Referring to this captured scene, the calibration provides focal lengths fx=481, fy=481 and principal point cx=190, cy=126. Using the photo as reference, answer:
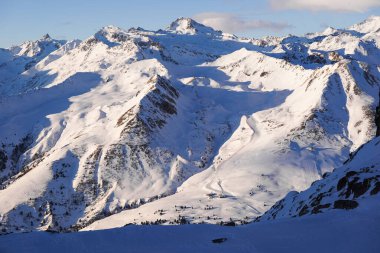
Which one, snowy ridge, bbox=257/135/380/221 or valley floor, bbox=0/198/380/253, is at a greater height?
valley floor, bbox=0/198/380/253

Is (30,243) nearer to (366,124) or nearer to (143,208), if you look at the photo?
(143,208)

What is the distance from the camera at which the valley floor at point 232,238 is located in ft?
113

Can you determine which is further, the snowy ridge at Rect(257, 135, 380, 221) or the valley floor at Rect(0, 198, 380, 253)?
the snowy ridge at Rect(257, 135, 380, 221)

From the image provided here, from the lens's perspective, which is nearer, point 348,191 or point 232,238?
point 232,238

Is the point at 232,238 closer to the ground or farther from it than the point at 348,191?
farther from it

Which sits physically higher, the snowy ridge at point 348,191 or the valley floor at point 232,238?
the valley floor at point 232,238

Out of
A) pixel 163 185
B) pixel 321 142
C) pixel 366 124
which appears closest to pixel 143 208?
pixel 163 185

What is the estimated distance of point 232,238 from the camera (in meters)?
36.7

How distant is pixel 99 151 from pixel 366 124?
107m

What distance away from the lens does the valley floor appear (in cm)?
3450

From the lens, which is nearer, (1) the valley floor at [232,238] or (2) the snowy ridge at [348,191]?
(1) the valley floor at [232,238]

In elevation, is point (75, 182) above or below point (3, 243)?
below

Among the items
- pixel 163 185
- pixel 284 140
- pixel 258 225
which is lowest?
pixel 163 185

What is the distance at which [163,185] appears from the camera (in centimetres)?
17600
